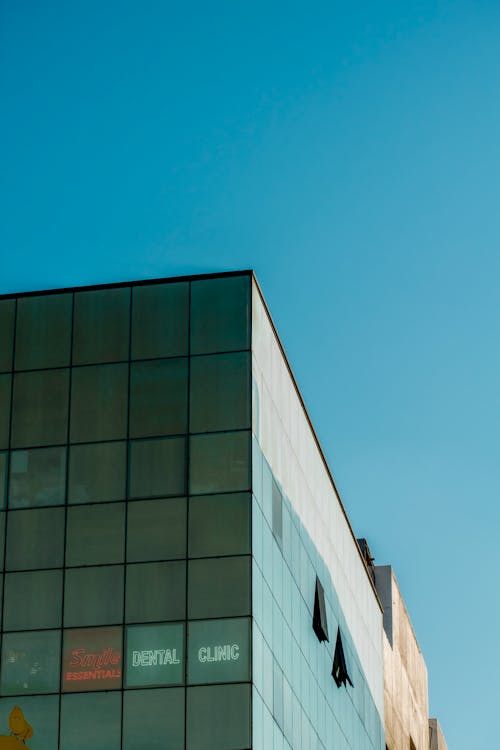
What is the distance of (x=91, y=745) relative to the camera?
43812 millimetres

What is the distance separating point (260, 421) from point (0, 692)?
12.1 m

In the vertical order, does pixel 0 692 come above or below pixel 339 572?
below

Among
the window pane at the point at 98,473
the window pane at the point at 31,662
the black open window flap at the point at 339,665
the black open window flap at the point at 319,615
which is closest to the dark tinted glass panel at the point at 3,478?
the window pane at the point at 98,473

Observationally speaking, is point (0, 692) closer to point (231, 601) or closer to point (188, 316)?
point (231, 601)

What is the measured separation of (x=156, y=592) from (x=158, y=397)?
258 inches

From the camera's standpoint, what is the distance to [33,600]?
151 feet

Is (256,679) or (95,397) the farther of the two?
(95,397)

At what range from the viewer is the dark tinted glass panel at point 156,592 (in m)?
45.1

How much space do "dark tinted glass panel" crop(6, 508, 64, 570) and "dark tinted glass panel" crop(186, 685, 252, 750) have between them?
21.4ft

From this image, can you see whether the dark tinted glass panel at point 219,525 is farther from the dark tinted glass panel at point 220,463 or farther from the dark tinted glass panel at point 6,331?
the dark tinted glass panel at point 6,331

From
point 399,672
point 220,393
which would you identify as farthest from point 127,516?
point 399,672

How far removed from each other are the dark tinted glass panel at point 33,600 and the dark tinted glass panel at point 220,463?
542cm

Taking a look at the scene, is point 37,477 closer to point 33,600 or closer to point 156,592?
point 33,600

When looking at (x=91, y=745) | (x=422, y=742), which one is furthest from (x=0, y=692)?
(x=422, y=742)
